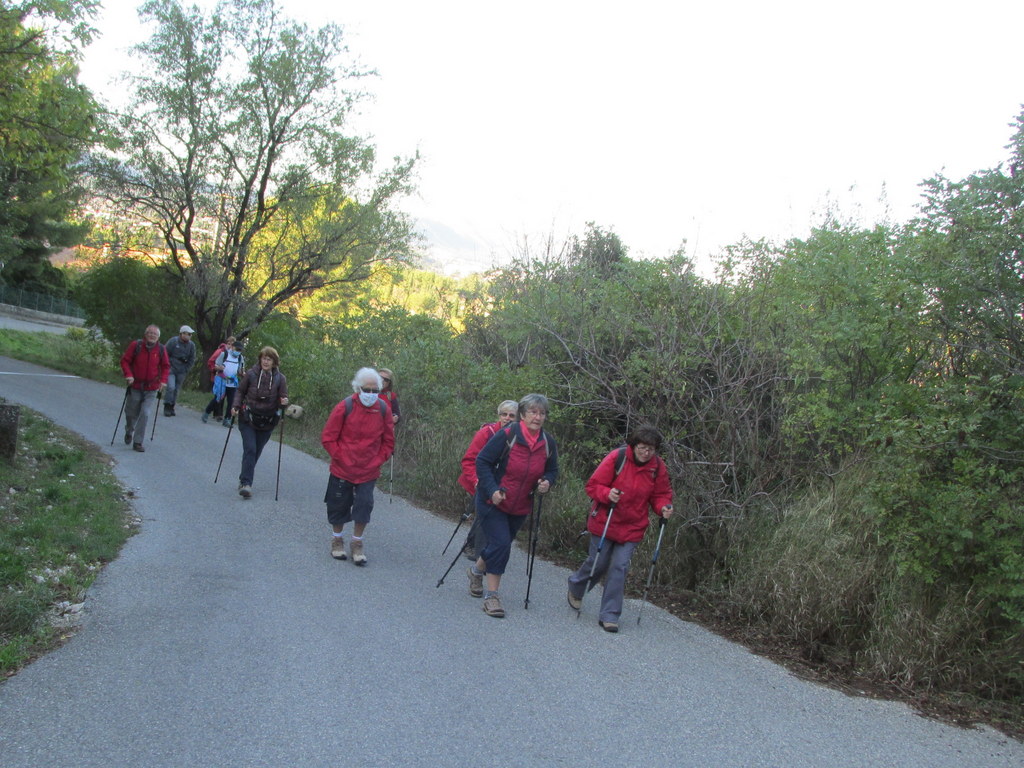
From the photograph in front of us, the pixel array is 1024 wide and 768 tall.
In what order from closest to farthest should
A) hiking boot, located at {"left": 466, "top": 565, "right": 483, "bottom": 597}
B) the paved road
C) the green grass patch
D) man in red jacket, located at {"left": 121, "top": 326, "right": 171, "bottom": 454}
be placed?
the paved road → hiking boot, located at {"left": 466, "top": 565, "right": 483, "bottom": 597} → man in red jacket, located at {"left": 121, "top": 326, "right": 171, "bottom": 454} → the green grass patch

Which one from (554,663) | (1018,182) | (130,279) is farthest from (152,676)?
(130,279)

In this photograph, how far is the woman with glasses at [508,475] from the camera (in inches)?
276

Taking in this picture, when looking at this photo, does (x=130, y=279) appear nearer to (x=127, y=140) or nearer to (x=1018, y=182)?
(x=127, y=140)

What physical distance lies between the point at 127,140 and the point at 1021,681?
24.6m

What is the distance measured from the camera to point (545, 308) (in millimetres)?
10602

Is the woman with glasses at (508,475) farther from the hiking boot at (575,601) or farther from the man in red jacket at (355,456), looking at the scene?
the man in red jacket at (355,456)

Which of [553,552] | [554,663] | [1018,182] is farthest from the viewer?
[553,552]

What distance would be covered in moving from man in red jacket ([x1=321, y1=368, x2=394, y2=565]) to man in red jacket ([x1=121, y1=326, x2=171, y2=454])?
631cm

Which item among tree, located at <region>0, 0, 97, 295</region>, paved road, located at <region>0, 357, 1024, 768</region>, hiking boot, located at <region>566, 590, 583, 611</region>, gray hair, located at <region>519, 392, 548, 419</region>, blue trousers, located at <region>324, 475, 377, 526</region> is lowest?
paved road, located at <region>0, 357, 1024, 768</region>

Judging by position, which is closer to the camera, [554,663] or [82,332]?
[554,663]

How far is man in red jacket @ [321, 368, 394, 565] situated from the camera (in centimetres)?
817

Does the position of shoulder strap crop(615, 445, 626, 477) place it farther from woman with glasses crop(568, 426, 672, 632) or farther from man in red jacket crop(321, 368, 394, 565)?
man in red jacket crop(321, 368, 394, 565)

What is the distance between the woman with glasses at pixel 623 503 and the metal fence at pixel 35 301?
46.9m

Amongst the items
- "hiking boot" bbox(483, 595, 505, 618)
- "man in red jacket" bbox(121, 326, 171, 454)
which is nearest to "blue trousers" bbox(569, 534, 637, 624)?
"hiking boot" bbox(483, 595, 505, 618)
